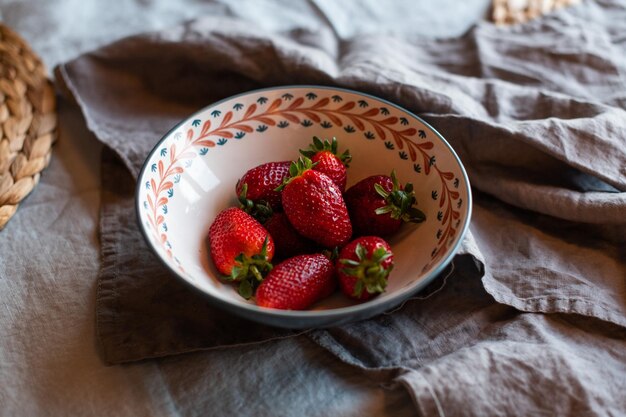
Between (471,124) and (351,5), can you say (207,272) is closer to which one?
(471,124)

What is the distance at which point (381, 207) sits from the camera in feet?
2.66

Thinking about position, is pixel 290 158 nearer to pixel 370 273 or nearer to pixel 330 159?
pixel 330 159

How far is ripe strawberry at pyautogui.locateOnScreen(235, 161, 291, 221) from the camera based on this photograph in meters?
0.85

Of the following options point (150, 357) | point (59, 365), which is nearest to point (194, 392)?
point (150, 357)

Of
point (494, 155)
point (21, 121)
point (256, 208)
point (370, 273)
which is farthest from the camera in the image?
point (21, 121)

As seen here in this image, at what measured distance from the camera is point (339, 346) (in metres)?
0.76

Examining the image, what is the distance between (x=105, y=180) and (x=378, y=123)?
453mm

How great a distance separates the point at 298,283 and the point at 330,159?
0.21 metres

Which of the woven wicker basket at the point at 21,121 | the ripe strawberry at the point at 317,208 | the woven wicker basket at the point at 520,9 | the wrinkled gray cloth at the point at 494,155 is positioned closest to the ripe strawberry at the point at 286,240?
the ripe strawberry at the point at 317,208

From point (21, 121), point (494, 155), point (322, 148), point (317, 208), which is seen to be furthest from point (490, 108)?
point (21, 121)

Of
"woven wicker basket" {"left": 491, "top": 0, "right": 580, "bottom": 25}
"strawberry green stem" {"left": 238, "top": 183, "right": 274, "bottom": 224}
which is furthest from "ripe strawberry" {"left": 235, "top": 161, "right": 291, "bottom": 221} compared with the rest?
"woven wicker basket" {"left": 491, "top": 0, "right": 580, "bottom": 25}

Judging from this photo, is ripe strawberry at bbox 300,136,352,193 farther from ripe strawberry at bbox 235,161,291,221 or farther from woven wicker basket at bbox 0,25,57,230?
woven wicker basket at bbox 0,25,57,230

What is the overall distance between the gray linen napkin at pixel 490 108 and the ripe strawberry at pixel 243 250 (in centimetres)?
10

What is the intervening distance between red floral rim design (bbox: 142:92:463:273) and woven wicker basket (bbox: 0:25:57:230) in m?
0.27
